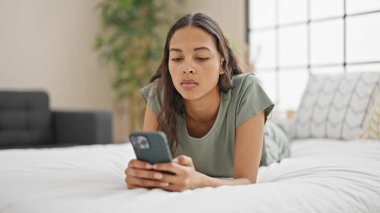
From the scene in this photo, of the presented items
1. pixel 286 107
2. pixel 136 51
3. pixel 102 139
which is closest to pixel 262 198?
pixel 102 139

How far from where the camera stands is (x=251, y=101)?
1512mm

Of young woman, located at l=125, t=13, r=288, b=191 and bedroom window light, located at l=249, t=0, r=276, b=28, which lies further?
bedroom window light, located at l=249, t=0, r=276, b=28

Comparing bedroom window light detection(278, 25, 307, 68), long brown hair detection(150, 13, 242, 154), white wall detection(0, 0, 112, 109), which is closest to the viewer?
long brown hair detection(150, 13, 242, 154)

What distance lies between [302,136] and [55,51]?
2.87 meters

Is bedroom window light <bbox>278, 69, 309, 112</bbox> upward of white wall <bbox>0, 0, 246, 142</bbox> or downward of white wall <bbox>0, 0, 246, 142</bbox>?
downward

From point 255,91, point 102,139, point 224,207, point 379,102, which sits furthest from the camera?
point 102,139

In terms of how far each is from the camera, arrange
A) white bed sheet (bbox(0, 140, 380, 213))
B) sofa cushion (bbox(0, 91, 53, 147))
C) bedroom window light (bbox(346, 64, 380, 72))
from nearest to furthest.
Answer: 1. white bed sheet (bbox(0, 140, 380, 213))
2. sofa cushion (bbox(0, 91, 53, 147))
3. bedroom window light (bbox(346, 64, 380, 72))

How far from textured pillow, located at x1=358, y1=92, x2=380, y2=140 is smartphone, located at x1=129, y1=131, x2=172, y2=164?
5.32 ft

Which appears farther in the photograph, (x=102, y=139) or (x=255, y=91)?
(x=102, y=139)

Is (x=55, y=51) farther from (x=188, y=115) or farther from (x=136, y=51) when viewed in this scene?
(x=188, y=115)

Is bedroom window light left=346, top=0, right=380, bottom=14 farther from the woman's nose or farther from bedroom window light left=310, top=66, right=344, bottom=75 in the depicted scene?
the woman's nose

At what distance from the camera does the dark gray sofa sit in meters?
3.42

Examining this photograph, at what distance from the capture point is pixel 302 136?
9.30 feet

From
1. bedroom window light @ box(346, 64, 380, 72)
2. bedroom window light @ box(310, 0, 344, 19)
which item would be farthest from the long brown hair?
bedroom window light @ box(310, 0, 344, 19)
